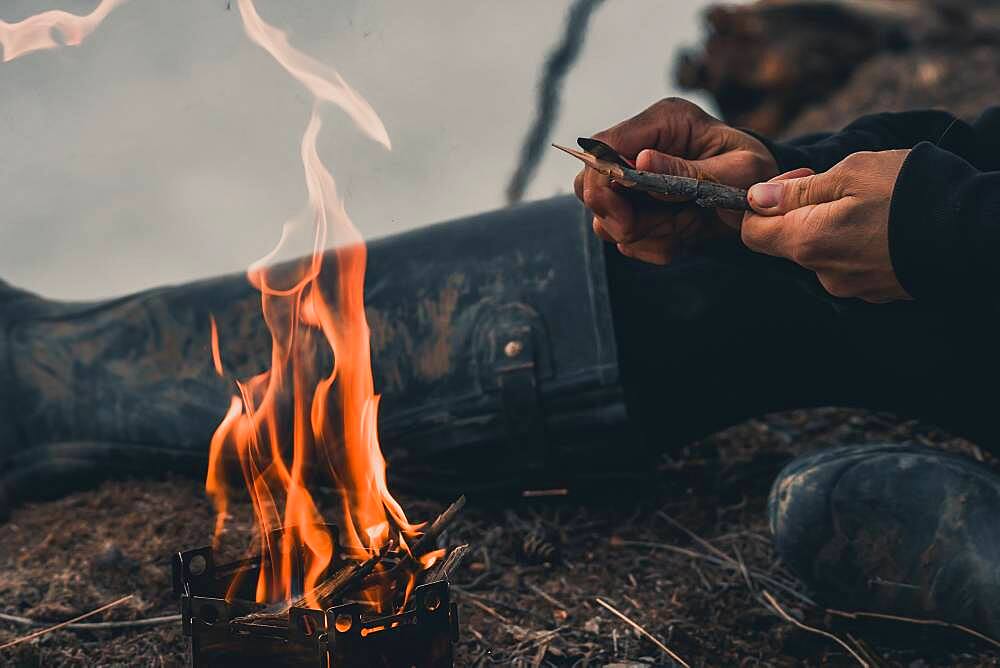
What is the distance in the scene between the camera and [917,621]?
212 cm

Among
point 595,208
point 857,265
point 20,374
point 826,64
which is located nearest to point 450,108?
point 595,208

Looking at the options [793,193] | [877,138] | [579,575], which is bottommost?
[579,575]

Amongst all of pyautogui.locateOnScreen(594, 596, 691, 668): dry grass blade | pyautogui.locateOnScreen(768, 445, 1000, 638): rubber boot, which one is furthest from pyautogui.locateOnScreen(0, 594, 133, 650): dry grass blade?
pyautogui.locateOnScreen(768, 445, 1000, 638): rubber boot

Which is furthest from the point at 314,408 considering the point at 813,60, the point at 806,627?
the point at 813,60

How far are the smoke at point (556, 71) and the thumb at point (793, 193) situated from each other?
1.59m

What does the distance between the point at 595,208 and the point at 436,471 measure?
952mm

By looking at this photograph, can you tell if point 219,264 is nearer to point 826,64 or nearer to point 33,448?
point 33,448

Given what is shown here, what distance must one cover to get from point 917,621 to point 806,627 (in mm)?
242

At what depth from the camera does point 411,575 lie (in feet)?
5.66

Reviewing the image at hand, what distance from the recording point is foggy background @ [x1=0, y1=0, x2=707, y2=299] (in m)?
2.57

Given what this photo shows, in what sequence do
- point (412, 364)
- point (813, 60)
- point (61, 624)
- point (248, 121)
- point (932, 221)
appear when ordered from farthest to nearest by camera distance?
point (813, 60), point (248, 121), point (412, 364), point (61, 624), point (932, 221)

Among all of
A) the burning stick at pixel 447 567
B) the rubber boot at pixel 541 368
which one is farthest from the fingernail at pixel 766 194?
the burning stick at pixel 447 567

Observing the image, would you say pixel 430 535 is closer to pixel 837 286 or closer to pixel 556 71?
pixel 837 286

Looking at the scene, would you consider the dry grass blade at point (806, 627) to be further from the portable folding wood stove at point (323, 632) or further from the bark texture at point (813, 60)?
the bark texture at point (813, 60)
